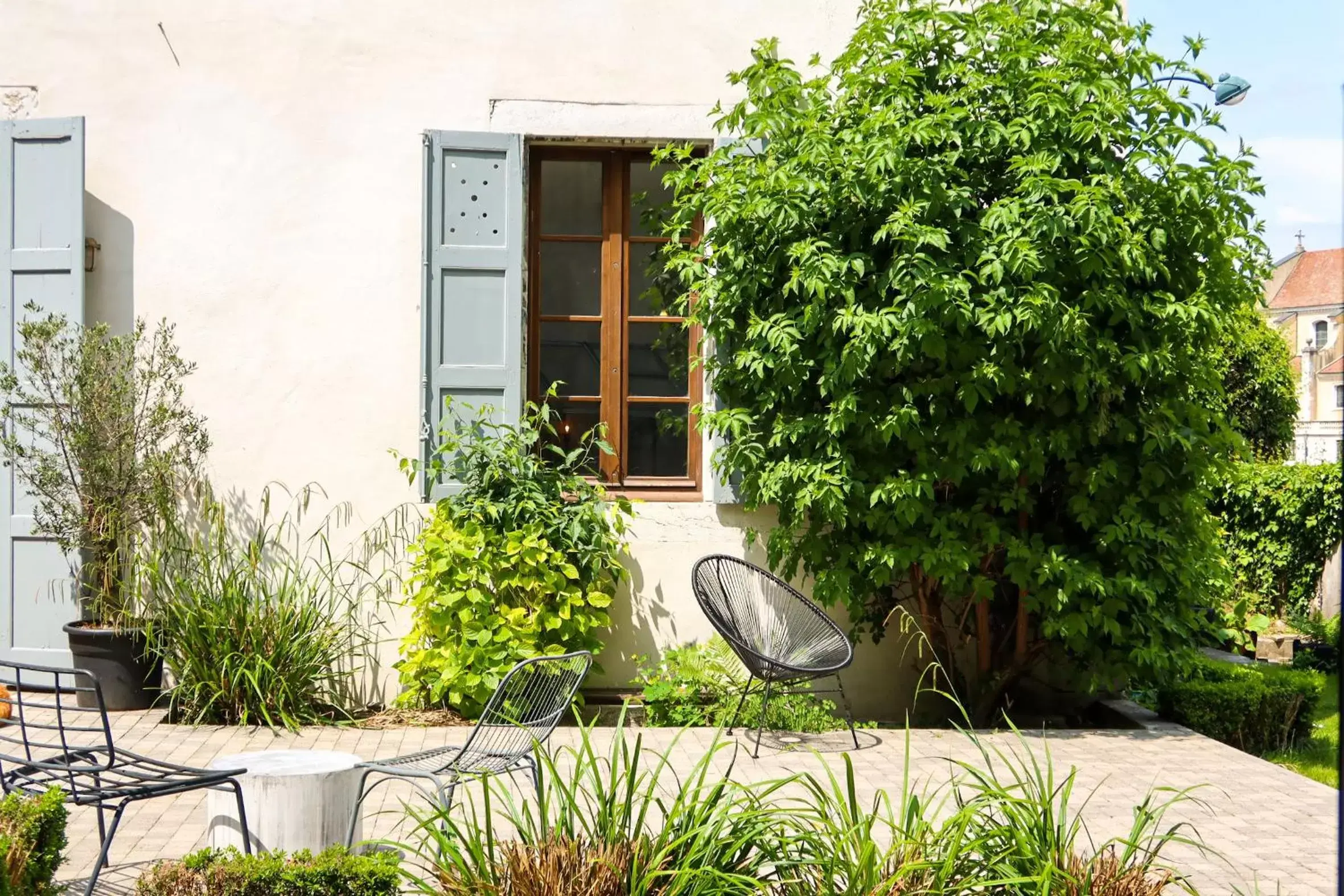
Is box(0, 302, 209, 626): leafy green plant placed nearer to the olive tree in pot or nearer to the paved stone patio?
the olive tree in pot

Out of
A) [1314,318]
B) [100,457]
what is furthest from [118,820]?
[1314,318]

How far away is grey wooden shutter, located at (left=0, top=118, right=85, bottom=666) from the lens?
6156mm

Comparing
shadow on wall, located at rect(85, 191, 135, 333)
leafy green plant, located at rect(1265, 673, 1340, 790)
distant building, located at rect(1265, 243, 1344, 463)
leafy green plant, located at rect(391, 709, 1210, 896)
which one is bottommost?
leafy green plant, located at rect(1265, 673, 1340, 790)

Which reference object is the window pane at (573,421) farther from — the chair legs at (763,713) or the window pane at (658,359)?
the chair legs at (763,713)

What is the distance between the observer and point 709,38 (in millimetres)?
6500

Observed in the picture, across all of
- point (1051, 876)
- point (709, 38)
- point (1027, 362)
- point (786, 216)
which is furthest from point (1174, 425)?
point (1051, 876)

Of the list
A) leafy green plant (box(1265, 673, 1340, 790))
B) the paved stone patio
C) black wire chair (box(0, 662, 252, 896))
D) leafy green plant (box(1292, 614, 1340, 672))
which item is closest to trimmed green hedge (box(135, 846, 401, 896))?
black wire chair (box(0, 662, 252, 896))

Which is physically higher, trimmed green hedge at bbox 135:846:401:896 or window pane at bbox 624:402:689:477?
window pane at bbox 624:402:689:477

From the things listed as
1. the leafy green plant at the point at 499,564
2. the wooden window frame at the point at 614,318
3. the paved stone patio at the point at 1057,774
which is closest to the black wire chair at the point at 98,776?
the paved stone patio at the point at 1057,774

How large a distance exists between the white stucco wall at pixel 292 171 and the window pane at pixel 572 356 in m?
0.68

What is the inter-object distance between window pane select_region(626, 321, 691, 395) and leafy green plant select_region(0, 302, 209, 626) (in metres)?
2.18

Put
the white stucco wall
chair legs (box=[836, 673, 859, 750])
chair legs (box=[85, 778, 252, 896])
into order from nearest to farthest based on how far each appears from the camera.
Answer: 1. chair legs (box=[85, 778, 252, 896])
2. chair legs (box=[836, 673, 859, 750])
3. the white stucco wall

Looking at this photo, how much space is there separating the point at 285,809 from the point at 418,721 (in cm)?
265

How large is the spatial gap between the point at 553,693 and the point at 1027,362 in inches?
112
